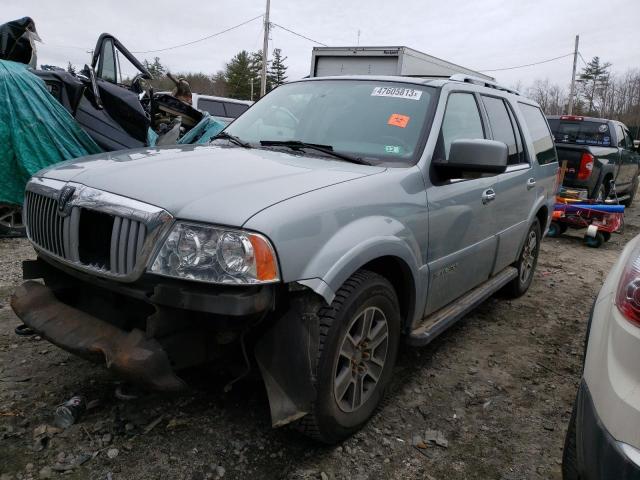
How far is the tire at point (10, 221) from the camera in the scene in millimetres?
5703

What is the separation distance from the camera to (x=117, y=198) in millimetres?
2111

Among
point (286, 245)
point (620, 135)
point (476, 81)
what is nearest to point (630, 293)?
point (286, 245)

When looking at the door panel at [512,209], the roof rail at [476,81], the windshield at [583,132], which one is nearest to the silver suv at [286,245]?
the roof rail at [476,81]

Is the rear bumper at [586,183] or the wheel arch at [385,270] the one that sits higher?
the rear bumper at [586,183]

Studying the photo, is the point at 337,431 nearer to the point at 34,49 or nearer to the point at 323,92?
the point at 323,92

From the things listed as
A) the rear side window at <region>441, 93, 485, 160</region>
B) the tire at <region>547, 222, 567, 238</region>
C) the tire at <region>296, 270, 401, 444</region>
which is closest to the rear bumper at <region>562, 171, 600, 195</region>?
the tire at <region>547, 222, 567, 238</region>

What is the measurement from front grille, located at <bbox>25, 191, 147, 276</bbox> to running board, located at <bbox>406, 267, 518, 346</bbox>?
1654 mm

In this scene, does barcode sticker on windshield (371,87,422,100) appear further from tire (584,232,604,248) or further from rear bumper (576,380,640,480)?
tire (584,232,604,248)

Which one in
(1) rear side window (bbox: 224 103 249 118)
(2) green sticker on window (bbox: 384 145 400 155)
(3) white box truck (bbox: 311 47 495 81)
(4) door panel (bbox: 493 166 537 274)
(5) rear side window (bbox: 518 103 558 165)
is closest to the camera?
(2) green sticker on window (bbox: 384 145 400 155)

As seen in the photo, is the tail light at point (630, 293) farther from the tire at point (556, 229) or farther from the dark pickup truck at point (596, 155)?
the dark pickup truck at point (596, 155)

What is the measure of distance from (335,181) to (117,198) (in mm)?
971

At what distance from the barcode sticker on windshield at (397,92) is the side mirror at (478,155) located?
Answer: 0.54 meters

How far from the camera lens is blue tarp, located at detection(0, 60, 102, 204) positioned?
5.64 meters

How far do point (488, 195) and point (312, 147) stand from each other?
1.36 metres
